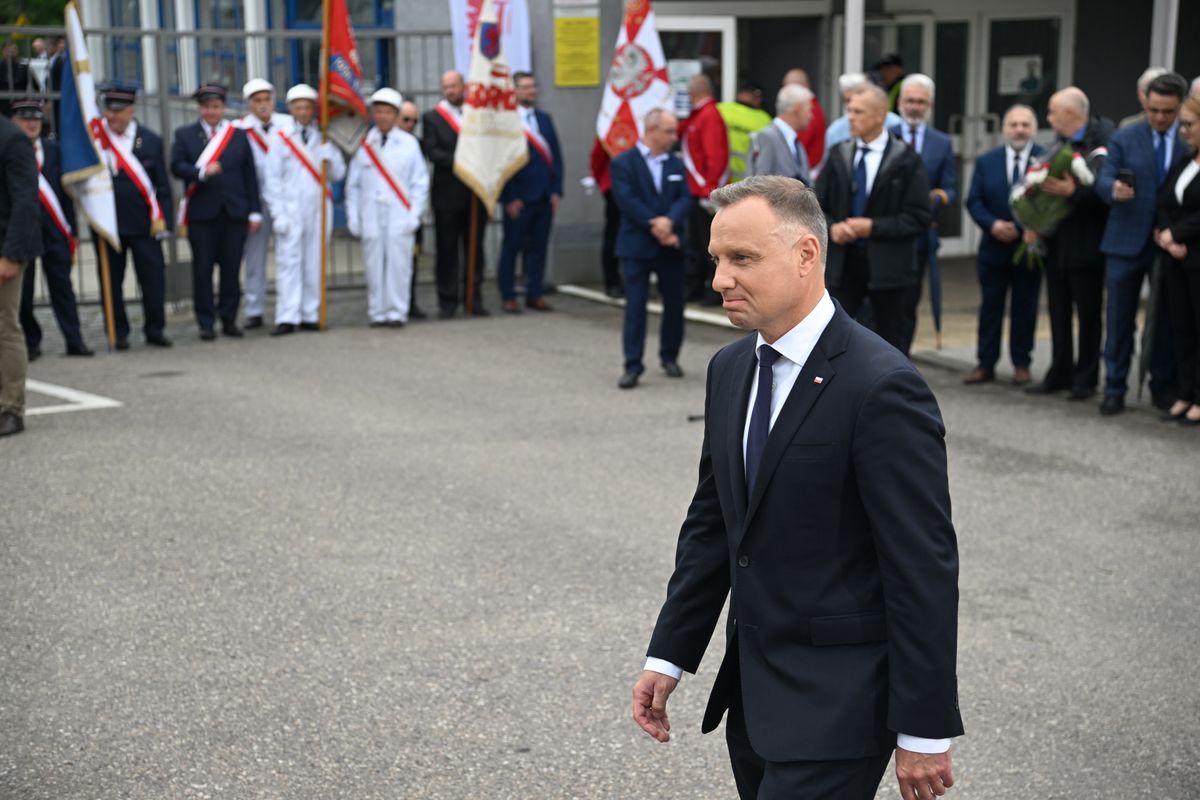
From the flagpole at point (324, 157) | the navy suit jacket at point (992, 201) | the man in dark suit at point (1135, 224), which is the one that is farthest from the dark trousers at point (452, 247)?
the man in dark suit at point (1135, 224)

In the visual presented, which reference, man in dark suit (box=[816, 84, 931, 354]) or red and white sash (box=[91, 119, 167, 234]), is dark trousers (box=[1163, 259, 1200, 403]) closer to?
man in dark suit (box=[816, 84, 931, 354])

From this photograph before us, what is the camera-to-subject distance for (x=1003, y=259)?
11156 millimetres

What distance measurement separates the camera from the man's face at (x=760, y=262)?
120 inches

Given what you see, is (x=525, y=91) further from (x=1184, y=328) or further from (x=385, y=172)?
(x=1184, y=328)

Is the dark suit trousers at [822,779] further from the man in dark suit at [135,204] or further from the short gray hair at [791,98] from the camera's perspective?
the man in dark suit at [135,204]

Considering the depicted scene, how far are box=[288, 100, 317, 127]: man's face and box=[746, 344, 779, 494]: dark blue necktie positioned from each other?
38.0 feet

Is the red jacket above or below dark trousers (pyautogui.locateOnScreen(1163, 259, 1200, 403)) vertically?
above

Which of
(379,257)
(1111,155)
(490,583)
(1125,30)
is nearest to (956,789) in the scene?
(490,583)

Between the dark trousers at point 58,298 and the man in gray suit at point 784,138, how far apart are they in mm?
5702

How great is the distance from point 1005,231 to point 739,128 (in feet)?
15.1

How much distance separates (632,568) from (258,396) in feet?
16.0

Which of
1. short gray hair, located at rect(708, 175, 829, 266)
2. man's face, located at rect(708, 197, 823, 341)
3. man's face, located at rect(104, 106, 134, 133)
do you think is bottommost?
man's face, located at rect(708, 197, 823, 341)

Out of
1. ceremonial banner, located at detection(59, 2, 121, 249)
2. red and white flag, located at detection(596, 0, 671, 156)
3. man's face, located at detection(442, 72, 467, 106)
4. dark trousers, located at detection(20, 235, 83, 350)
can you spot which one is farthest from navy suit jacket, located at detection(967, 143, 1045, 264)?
dark trousers, located at detection(20, 235, 83, 350)

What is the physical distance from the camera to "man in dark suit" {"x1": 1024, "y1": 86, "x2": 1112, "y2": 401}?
34.4ft
